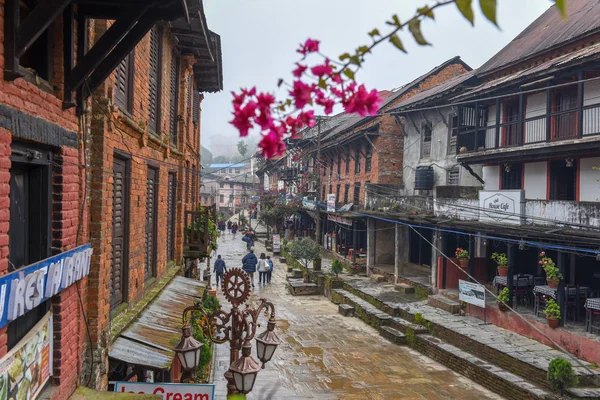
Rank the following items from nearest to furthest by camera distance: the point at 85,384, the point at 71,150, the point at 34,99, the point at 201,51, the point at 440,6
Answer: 1. the point at 440,6
2. the point at 34,99
3. the point at 71,150
4. the point at 85,384
5. the point at 201,51

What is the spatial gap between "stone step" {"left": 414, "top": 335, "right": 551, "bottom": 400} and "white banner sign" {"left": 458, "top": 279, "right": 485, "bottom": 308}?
2054mm

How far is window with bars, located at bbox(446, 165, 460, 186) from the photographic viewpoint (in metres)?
23.2

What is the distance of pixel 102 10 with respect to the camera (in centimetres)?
517

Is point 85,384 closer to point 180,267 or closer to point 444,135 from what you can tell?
point 180,267

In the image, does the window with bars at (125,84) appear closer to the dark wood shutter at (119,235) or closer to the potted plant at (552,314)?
the dark wood shutter at (119,235)

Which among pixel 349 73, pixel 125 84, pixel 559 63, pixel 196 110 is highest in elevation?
pixel 559 63

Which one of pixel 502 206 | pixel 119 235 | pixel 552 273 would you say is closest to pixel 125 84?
pixel 119 235

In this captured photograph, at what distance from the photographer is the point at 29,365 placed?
4.07 m

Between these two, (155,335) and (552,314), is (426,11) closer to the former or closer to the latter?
(155,335)

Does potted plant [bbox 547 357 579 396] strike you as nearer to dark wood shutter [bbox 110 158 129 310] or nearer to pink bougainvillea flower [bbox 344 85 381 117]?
dark wood shutter [bbox 110 158 129 310]

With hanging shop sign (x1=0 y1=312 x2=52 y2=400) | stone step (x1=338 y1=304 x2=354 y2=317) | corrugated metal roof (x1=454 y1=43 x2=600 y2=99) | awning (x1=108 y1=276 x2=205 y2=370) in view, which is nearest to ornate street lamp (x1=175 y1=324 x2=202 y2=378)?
awning (x1=108 y1=276 x2=205 y2=370)

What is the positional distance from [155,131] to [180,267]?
4495 millimetres

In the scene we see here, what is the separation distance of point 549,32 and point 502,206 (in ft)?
28.1

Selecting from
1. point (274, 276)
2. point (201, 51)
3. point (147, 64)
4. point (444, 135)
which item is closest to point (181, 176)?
point (201, 51)
